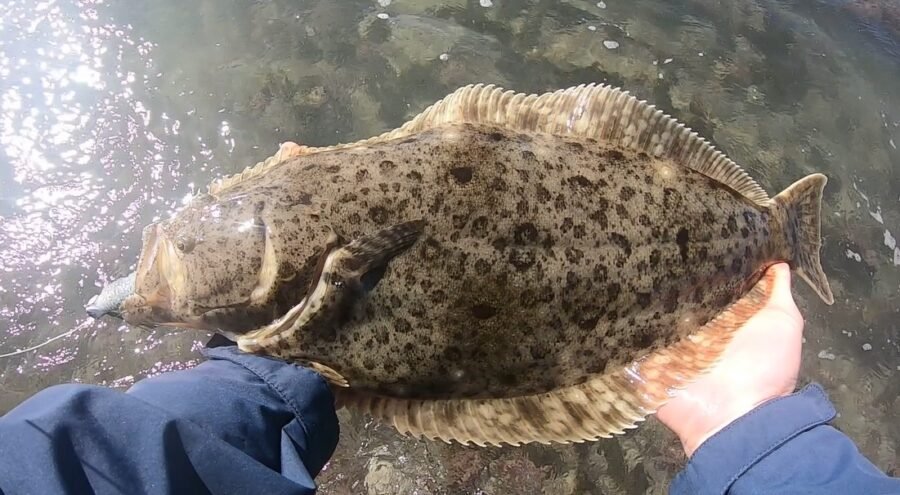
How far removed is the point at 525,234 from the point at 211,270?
1.30 meters

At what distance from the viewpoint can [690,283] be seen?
2.98 m

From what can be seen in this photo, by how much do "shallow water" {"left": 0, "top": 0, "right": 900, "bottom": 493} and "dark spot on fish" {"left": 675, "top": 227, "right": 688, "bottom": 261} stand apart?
1892mm

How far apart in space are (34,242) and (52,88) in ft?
4.44

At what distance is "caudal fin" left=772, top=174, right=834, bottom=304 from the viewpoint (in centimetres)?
338

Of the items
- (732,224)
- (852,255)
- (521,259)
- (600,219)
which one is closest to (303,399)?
(521,259)

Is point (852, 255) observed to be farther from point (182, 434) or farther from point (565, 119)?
point (182, 434)

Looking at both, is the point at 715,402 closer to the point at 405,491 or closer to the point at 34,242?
the point at 405,491

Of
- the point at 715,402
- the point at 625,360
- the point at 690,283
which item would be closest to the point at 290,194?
the point at 625,360

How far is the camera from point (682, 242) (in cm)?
294

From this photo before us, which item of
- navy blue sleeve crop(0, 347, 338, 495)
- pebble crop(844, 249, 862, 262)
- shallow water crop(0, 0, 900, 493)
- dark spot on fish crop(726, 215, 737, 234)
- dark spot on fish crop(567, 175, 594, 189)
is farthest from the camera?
pebble crop(844, 249, 862, 262)

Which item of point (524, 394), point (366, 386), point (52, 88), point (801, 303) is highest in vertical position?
point (52, 88)

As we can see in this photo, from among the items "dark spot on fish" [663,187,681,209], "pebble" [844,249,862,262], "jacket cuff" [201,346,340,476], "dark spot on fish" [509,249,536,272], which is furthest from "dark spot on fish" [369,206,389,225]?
"pebble" [844,249,862,262]

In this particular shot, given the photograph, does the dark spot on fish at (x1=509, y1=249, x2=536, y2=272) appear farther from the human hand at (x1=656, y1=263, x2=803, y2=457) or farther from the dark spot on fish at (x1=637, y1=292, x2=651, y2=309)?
the human hand at (x1=656, y1=263, x2=803, y2=457)

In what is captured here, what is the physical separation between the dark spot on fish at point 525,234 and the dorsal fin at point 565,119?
1.71ft
